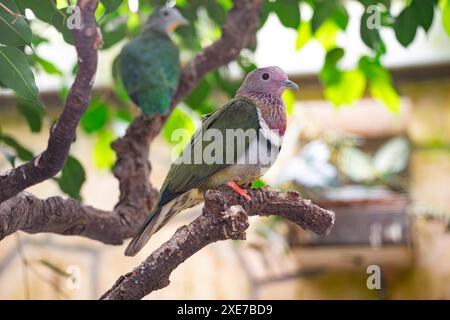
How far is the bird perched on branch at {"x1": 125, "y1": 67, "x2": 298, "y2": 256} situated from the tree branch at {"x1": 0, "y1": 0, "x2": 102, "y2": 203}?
0.38 feet

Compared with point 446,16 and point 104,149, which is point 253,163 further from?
point 104,149

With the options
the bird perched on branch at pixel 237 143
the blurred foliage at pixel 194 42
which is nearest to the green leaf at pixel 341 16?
the blurred foliage at pixel 194 42

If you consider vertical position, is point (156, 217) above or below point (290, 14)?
below

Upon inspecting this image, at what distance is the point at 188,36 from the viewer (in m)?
1.15

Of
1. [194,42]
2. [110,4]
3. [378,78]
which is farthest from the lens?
[194,42]

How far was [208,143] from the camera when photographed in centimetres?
72

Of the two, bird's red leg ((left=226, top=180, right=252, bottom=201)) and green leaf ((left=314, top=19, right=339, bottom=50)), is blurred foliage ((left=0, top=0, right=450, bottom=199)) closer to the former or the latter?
green leaf ((left=314, top=19, right=339, bottom=50))

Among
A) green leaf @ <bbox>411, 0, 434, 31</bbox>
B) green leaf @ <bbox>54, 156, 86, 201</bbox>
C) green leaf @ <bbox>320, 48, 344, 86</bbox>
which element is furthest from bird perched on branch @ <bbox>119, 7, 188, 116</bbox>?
green leaf @ <bbox>411, 0, 434, 31</bbox>

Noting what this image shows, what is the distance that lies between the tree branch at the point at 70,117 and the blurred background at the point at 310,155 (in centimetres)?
27

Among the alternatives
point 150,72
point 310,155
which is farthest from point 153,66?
point 310,155

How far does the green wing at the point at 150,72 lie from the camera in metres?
0.93

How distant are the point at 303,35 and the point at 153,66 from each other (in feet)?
0.79

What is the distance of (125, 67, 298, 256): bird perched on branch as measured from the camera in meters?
0.70

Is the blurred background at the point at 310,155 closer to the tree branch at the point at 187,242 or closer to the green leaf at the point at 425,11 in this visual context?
the green leaf at the point at 425,11
